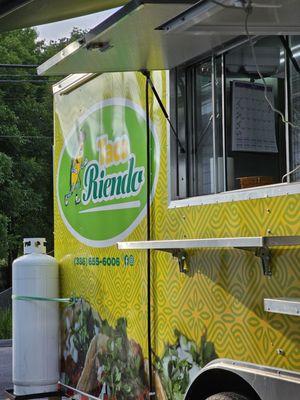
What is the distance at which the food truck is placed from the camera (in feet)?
11.9

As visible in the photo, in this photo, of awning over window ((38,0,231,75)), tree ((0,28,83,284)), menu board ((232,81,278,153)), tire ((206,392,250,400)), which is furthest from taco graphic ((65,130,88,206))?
tree ((0,28,83,284))

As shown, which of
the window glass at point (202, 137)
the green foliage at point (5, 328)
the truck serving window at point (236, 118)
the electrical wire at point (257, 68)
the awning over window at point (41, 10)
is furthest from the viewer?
the green foliage at point (5, 328)

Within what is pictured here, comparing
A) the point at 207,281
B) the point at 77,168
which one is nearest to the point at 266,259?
the point at 207,281

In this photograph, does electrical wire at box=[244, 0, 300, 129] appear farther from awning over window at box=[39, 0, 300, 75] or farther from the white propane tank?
the white propane tank

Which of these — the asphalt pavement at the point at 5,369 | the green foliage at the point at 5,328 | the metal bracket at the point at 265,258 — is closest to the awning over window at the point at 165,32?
the metal bracket at the point at 265,258

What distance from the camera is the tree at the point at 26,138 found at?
70.5 ft

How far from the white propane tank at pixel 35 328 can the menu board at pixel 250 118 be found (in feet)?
8.61

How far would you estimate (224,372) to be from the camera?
13.1ft

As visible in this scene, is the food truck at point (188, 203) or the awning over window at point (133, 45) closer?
the food truck at point (188, 203)

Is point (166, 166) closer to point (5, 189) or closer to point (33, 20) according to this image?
Answer: point (33, 20)

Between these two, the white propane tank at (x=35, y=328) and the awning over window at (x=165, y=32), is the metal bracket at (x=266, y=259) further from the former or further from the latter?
the white propane tank at (x=35, y=328)

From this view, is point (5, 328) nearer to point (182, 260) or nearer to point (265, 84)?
point (182, 260)

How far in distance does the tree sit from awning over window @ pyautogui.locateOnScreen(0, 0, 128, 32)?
14464 mm

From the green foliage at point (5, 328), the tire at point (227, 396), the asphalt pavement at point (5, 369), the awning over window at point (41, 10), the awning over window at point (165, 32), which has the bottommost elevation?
the asphalt pavement at point (5, 369)
